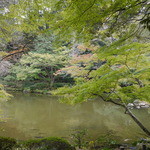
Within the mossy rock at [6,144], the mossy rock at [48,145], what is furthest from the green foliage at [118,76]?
the mossy rock at [6,144]

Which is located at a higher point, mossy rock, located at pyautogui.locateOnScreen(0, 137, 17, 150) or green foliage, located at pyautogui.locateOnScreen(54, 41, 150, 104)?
green foliage, located at pyautogui.locateOnScreen(54, 41, 150, 104)

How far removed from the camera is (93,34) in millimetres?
2268

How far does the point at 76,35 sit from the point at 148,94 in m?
1.71

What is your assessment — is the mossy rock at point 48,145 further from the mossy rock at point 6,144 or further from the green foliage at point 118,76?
the green foliage at point 118,76

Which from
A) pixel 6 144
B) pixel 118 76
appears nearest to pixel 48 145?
pixel 6 144

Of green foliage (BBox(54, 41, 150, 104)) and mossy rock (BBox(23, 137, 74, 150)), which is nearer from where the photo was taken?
mossy rock (BBox(23, 137, 74, 150))

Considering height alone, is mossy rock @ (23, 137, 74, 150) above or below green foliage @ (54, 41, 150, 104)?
below

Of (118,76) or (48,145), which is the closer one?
(48,145)

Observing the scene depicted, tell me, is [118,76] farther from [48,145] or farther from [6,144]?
[6,144]

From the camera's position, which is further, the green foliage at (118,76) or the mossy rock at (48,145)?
the green foliage at (118,76)

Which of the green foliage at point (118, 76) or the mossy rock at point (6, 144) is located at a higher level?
the green foliage at point (118, 76)

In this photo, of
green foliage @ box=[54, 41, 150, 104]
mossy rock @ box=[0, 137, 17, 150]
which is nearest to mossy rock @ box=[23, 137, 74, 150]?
mossy rock @ box=[0, 137, 17, 150]

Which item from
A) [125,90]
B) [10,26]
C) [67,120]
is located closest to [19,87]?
[67,120]

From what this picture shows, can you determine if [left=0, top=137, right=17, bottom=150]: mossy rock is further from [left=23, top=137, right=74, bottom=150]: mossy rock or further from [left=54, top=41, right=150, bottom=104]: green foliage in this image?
[left=54, top=41, right=150, bottom=104]: green foliage
